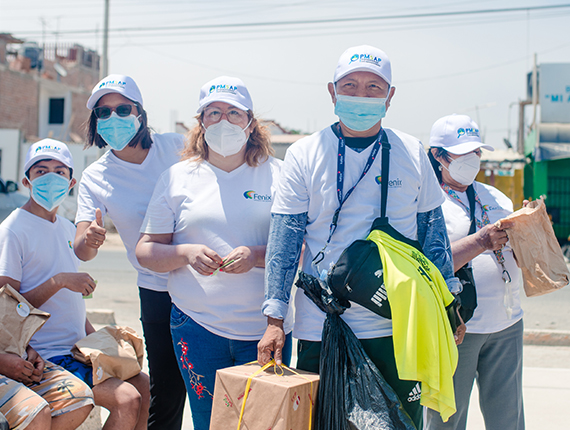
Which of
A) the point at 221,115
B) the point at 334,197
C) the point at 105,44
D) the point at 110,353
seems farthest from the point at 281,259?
the point at 105,44

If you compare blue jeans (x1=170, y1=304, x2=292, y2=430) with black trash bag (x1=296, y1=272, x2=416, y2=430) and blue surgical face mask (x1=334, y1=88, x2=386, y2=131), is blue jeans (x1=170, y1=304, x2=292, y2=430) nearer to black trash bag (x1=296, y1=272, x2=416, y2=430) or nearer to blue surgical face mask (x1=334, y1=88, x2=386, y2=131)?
black trash bag (x1=296, y1=272, x2=416, y2=430)

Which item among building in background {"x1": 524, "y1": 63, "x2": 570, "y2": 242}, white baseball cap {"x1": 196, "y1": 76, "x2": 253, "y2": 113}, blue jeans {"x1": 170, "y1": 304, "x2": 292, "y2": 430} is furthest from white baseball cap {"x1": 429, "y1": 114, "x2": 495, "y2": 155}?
building in background {"x1": 524, "y1": 63, "x2": 570, "y2": 242}

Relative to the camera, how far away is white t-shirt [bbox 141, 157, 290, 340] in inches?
96.6

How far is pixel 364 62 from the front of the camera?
218 cm

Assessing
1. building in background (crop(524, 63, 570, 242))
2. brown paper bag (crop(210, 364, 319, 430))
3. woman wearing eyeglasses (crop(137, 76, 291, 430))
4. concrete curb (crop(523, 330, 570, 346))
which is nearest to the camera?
brown paper bag (crop(210, 364, 319, 430))

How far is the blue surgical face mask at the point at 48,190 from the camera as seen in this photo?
2908 millimetres

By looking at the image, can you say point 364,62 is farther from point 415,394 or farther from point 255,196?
point 415,394

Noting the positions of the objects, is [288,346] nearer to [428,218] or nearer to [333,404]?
[333,404]

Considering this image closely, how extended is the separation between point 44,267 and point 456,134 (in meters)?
2.29

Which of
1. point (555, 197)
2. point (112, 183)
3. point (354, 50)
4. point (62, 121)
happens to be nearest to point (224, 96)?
point (354, 50)

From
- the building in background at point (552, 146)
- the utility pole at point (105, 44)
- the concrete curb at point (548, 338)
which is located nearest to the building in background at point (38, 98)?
the utility pole at point (105, 44)

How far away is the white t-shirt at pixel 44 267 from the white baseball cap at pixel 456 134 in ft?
6.93

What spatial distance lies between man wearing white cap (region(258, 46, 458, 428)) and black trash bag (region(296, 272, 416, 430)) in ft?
0.23

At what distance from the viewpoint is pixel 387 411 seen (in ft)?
6.31
